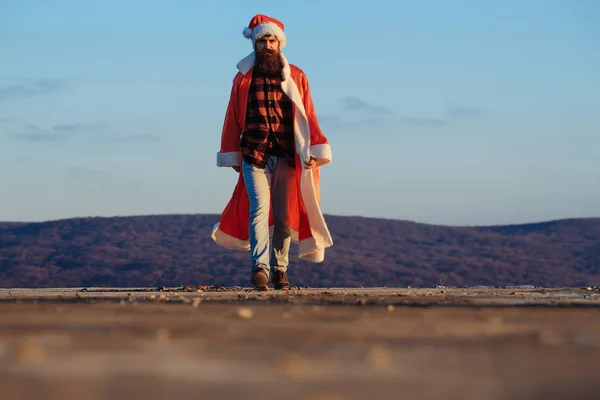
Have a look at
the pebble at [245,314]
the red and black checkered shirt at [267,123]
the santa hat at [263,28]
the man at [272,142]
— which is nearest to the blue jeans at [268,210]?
the man at [272,142]

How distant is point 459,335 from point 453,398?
1653mm

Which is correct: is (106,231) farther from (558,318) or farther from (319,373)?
(319,373)

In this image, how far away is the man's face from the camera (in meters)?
9.73

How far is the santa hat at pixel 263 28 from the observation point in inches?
387

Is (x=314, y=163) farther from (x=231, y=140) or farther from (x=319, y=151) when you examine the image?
(x=231, y=140)

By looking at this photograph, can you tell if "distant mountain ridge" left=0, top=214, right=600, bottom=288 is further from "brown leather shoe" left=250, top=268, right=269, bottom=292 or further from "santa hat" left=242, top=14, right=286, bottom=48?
"brown leather shoe" left=250, top=268, right=269, bottom=292

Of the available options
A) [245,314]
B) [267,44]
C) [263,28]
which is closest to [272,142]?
[267,44]

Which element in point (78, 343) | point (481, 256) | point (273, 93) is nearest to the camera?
point (78, 343)

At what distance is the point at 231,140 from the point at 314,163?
0.77 metres

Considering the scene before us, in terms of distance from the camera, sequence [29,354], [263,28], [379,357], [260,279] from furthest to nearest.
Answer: [263,28]
[260,279]
[29,354]
[379,357]

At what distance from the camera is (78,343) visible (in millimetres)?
3512

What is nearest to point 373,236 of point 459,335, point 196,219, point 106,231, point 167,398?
point 196,219

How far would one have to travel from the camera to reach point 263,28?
9836 mm

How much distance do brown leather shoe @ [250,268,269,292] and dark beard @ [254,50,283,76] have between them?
70.2 inches
